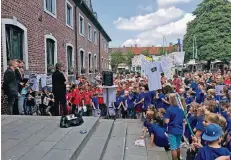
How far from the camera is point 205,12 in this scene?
129ft

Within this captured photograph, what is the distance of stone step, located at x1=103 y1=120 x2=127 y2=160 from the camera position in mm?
5234

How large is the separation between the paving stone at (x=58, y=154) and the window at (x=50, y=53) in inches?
309

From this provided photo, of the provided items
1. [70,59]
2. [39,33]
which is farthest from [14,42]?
[70,59]

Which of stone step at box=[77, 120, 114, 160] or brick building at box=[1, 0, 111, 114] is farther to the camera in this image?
brick building at box=[1, 0, 111, 114]

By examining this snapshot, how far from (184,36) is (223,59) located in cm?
830

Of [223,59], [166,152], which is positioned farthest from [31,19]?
[223,59]

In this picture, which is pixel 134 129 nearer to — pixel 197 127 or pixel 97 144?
pixel 97 144

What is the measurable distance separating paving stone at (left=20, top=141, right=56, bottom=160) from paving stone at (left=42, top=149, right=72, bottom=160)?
0.08m

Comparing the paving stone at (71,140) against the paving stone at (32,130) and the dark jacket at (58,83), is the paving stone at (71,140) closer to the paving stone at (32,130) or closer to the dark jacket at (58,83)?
the paving stone at (32,130)

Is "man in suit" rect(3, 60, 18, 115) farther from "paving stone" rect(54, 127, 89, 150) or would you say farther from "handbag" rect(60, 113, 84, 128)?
"paving stone" rect(54, 127, 89, 150)

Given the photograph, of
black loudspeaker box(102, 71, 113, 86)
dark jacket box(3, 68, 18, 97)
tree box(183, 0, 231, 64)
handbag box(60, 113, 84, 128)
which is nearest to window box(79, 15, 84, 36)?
black loudspeaker box(102, 71, 113, 86)

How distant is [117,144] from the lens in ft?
19.6

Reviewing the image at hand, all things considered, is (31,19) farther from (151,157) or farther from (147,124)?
(151,157)

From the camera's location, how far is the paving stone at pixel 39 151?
415 centimetres
